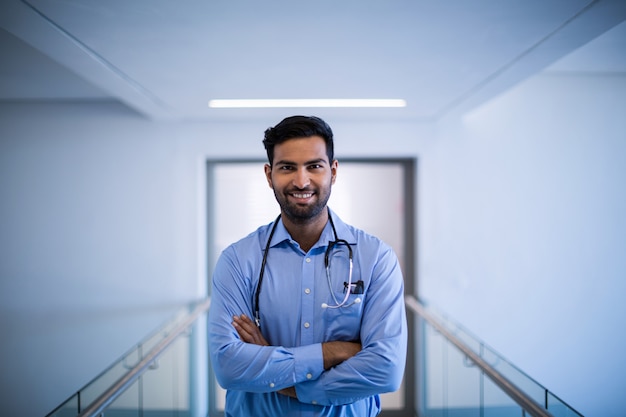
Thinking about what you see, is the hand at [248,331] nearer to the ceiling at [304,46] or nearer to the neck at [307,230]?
the neck at [307,230]

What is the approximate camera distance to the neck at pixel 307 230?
162 cm

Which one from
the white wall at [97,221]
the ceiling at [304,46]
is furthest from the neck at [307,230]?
the white wall at [97,221]

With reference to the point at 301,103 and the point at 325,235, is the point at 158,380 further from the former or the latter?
the point at 301,103

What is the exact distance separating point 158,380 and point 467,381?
2054 mm

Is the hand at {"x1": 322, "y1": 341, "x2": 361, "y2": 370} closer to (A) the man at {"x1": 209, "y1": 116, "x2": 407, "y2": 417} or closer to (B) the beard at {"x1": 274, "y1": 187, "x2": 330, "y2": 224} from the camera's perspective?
(A) the man at {"x1": 209, "y1": 116, "x2": 407, "y2": 417}

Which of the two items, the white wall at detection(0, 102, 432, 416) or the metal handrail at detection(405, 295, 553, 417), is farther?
the white wall at detection(0, 102, 432, 416)

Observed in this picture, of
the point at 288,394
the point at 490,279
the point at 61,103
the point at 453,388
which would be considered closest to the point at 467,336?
the point at 453,388

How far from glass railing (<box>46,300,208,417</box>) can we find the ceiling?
1.59 metres

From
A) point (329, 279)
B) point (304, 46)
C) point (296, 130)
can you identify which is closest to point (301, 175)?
point (296, 130)

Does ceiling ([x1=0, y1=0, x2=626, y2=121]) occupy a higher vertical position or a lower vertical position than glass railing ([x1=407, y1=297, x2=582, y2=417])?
higher

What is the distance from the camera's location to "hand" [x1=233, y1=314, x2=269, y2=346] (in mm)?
1527

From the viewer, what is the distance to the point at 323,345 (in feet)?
4.89

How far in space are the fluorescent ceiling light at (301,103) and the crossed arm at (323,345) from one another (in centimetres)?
238

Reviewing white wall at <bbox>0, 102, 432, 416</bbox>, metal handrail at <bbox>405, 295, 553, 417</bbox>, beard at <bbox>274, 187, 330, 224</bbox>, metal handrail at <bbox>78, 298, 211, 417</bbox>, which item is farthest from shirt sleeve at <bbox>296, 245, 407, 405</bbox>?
white wall at <bbox>0, 102, 432, 416</bbox>
